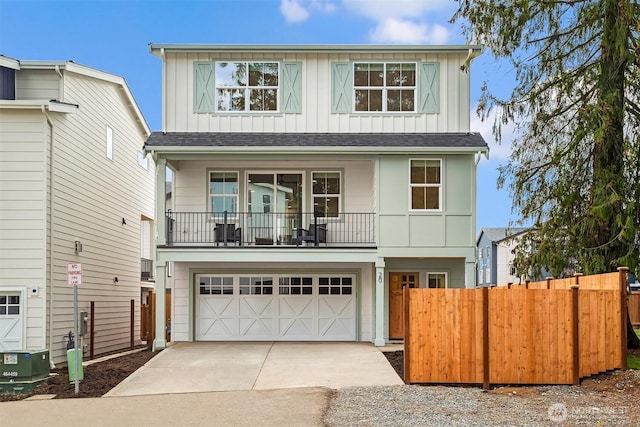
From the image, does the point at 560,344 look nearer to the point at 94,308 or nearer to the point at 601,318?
the point at 601,318

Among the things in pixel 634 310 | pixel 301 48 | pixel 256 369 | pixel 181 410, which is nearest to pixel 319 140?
pixel 301 48

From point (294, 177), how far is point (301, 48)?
11.5 ft

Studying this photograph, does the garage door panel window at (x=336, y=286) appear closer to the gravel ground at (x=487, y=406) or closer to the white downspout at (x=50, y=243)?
the white downspout at (x=50, y=243)

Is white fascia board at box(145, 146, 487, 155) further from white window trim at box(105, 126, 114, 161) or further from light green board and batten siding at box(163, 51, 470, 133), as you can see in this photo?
white window trim at box(105, 126, 114, 161)

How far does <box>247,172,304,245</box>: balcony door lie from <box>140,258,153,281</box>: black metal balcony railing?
8680 millimetres

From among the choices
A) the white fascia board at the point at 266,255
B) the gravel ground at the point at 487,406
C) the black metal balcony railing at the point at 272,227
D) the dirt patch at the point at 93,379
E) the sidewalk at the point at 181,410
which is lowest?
the dirt patch at the point at 93,379

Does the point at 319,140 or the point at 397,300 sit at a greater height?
the point at 319,140

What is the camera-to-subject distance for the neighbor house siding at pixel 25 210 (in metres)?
16.5

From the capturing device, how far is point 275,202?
65.7 ft

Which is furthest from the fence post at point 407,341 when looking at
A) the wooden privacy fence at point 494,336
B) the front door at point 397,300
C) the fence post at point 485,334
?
the front door at point 397,300

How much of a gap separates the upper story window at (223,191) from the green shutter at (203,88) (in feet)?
5.98

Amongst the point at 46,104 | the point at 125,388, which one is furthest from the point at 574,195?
the point at 46,104

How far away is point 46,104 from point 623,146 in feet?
43.7

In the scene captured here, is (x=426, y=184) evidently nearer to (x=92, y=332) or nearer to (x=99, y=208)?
(x=99, y=208)
